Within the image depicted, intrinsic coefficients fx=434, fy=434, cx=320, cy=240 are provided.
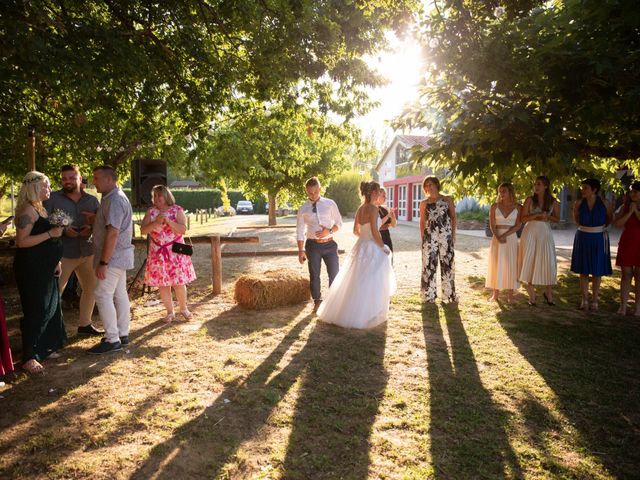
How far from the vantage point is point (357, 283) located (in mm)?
5863

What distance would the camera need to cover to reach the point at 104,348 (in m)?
4.89

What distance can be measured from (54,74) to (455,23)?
540 centimetres

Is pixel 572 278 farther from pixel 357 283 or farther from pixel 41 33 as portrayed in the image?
pixel 41 33

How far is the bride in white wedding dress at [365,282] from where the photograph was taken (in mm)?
5809

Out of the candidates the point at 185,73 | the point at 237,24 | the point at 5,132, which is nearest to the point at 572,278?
the point at 237,24

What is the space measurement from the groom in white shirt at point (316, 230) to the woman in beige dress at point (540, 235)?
10.0 ft

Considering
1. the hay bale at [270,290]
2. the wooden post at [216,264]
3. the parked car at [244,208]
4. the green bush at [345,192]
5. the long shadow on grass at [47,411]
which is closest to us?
the long shadow on grass at [47,411]

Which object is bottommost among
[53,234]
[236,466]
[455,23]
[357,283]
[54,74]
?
[236,466]

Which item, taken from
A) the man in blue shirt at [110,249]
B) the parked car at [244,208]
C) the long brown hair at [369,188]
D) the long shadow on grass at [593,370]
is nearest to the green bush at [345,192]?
the parked car at [244,208]

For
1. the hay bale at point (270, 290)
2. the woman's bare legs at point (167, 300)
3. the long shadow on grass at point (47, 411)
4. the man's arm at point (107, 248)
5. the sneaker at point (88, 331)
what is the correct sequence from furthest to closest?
the hay bale at point (270, 290)
the woman's bare legs at point (167, 300)
the sneaker at point (88, 331)
the man's arm at point (107, 248)
the long shadow on grass at point (47, 411)

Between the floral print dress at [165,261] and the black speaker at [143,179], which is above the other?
the black speaker at [143,179]

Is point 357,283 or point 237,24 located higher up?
point 237,24

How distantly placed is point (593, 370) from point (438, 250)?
3.00 metres

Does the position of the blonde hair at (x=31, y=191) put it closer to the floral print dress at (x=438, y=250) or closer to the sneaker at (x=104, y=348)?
the sneaker at (x=104, y=348)
